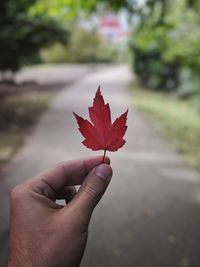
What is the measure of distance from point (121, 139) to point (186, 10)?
1186 centimetres

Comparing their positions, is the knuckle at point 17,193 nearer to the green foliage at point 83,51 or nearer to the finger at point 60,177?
the finger at point 60,177

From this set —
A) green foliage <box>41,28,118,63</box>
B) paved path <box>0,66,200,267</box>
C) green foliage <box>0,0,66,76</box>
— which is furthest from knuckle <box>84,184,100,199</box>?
green foliage <box>41,28,118,63</box>

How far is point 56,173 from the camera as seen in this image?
1666 mm

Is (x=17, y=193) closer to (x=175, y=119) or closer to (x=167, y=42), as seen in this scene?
(x=167, y=42)

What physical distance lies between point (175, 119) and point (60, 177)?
41.2 feet

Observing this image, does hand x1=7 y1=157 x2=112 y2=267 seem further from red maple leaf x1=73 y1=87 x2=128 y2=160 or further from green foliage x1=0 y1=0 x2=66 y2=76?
green foliage x1=0 y1=0 x2=66 y2=76

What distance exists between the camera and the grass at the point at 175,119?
9992mm

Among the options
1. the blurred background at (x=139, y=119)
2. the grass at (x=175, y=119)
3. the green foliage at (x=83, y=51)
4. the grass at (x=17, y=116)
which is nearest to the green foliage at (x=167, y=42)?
the blurred background at (x=139, y=119)

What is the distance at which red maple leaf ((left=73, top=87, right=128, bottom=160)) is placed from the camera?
4.54 feet

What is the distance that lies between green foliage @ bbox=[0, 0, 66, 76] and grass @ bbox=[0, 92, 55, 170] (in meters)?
1.77

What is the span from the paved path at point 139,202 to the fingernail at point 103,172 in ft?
11.3

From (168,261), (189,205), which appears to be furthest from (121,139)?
(189,205)

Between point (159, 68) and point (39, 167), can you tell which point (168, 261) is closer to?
point (39, 167)

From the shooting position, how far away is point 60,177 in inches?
65.9
